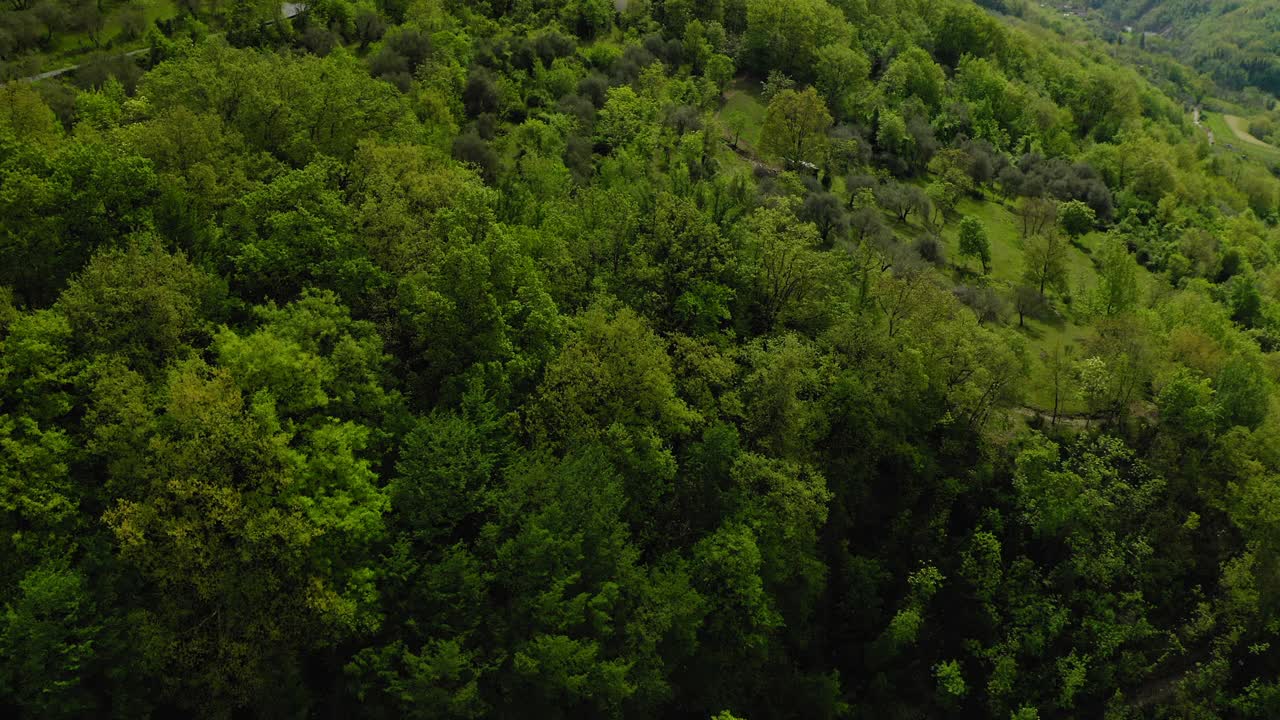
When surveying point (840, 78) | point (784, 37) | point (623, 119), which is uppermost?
point (623, 119)

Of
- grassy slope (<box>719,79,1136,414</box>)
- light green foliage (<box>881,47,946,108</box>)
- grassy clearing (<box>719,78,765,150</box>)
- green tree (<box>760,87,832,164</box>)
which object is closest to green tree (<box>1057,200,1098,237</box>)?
grassy slope (<box>719,79,1136,414</box>)

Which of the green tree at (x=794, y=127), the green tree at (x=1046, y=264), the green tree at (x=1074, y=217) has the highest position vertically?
the green tree at (x=794, y=127)

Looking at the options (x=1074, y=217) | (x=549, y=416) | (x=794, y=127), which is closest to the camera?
(x=549, y=416)

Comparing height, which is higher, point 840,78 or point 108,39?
point 108,39

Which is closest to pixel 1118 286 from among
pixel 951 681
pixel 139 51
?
pixel 951 681

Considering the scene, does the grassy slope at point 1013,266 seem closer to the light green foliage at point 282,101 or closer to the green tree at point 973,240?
the green tree at point 973,240

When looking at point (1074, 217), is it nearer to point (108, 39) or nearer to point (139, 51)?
point (139, 51)

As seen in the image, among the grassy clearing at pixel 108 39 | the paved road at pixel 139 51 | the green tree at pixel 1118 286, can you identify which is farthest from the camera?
the grassy clearing at pixel 108 39

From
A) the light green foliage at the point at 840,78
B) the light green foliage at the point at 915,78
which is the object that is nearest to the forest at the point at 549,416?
the light green foliage at the point at 840,78

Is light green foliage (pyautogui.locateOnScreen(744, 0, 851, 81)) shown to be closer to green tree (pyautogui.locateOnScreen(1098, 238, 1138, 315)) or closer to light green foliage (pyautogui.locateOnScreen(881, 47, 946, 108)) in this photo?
light green foliage (pyautogui.locateOnScreen(881, 47, 946, 108))
